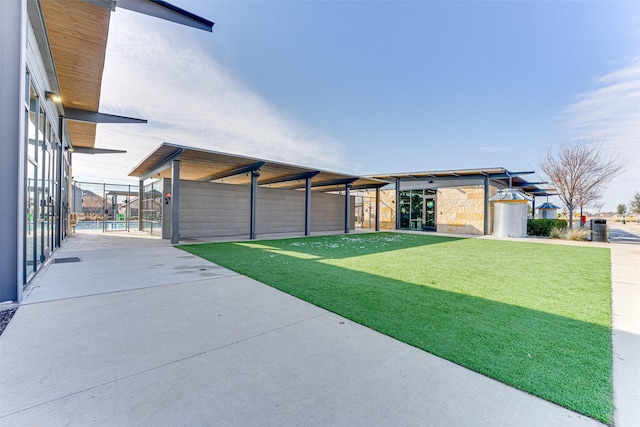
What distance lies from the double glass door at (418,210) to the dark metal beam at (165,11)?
18.2m

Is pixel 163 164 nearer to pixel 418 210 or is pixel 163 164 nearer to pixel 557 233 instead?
pixel 418 210

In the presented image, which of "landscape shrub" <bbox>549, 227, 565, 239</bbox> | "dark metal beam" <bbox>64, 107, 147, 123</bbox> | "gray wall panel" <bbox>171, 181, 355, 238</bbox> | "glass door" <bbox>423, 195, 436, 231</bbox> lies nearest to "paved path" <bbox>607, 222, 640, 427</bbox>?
"landscape shrub" <bbox>549, 227, 565, 239</bbox>

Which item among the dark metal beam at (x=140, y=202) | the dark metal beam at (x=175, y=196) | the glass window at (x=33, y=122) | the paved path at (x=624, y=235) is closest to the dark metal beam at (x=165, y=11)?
the glass window at (x=33, y=122)

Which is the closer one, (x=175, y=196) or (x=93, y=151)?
(x=175, y=196)

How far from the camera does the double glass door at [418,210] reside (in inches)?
782

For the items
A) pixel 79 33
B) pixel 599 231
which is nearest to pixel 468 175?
pixel 599 231

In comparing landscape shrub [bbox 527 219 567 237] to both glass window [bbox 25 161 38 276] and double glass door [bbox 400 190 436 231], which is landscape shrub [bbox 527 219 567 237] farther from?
glass window [bbox 25 161 38 276]

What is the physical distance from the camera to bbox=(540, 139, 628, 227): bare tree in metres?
16.1

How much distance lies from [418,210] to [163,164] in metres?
16.7

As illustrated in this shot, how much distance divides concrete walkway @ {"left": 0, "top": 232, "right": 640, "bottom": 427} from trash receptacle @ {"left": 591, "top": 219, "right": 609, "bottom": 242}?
49.3 feet

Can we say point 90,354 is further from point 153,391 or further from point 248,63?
point 248,63

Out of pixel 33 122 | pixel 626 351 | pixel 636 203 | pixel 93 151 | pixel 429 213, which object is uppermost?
pixel 93 151

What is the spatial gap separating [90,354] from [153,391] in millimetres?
984

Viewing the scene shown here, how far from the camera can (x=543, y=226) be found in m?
16.2
